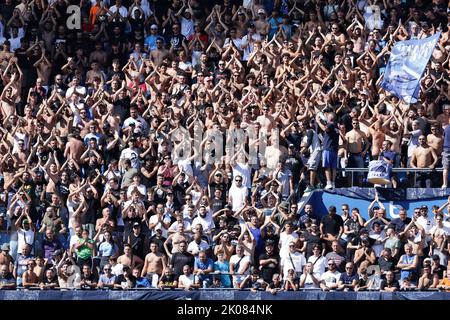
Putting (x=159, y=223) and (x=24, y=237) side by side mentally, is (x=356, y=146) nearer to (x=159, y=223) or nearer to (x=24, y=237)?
(x=159, y=223)

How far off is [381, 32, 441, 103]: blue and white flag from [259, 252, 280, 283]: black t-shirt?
14.8ft

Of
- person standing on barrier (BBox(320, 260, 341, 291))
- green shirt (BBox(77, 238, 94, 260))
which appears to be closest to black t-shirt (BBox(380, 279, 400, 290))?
person standing on barrier (BBox(320, 260, 341, 291))

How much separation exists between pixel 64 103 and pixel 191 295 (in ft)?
23.0

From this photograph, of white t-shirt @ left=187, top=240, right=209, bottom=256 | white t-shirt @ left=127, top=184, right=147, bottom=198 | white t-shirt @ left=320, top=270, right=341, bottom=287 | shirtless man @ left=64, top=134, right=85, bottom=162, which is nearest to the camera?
white t-shirt @ left=320, top=270, right=341, bottom=287

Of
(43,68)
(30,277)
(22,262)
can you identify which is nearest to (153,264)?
(30,277)

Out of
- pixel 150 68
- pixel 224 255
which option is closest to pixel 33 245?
pixel 224 255

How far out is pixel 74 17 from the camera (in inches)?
1658

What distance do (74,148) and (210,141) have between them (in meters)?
2.53

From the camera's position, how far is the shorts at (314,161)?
1428 inches

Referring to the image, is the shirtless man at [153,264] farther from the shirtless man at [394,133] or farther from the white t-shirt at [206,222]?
the shirtless man at [394,133]

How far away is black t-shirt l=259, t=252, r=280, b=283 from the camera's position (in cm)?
3388

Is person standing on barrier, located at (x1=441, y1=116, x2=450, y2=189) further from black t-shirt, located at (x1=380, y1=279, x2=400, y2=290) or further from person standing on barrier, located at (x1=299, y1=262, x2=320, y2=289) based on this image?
person standing on barrier, located at (x1=299, y1=262, x2=320, y2=289)

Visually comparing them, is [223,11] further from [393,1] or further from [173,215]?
[173,215]

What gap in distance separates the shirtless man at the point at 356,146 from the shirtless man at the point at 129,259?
4.59 meters
